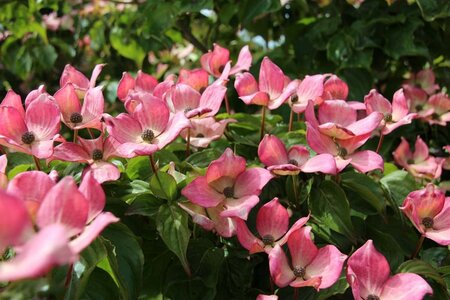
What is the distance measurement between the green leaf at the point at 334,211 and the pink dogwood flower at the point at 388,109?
0.61 feet

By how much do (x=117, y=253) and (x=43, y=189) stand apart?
16 centimetres

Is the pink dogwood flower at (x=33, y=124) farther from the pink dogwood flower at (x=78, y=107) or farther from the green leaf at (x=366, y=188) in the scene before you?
the green leaf at (x=366, y=188)

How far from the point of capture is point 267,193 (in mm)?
864

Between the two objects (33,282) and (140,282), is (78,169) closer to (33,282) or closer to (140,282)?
(140,282)

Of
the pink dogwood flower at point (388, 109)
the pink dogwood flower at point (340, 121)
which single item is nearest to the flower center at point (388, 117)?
the pink dogwood flower at point (388, 109)

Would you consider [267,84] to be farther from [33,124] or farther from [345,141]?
[33,124]

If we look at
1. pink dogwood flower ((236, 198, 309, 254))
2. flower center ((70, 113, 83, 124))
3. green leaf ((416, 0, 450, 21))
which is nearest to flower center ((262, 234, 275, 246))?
pink dogwood flower ((236, 198, 309, 254))

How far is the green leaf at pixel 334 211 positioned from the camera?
0.81 m

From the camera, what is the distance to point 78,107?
82cm

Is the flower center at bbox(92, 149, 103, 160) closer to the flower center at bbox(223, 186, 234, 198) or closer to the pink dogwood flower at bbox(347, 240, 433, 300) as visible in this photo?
the flower center at bbox(223, 186, 234, 198)

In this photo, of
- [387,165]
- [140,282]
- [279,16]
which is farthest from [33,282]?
[279,16]

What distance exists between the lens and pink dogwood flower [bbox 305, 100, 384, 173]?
→ 81 centimetres

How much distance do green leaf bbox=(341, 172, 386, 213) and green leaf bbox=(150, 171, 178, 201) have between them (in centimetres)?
28

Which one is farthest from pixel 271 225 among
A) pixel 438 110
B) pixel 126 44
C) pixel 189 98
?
pixel 126 44
